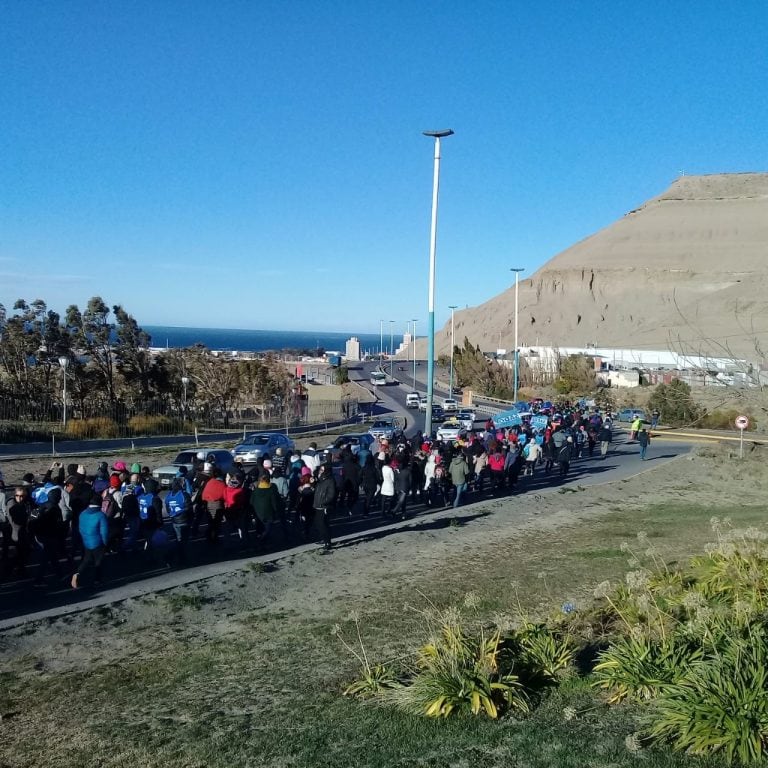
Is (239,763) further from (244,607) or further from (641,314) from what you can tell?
(641,314)

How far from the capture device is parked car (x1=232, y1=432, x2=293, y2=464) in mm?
27391

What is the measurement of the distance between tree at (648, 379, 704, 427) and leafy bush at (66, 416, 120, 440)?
2984 centimetres

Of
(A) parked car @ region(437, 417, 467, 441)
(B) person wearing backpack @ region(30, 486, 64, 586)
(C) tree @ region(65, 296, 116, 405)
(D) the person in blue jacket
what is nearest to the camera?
(D) the person in blue jacket

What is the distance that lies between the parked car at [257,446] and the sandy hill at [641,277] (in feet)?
295

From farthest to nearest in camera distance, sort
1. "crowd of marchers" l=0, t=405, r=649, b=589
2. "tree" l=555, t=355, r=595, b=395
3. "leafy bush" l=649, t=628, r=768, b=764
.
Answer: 1. "tree" l=555, t=355, r=595, b=395
2. "crowd of marchers" l=0, t=405, r=649, b=589
3. "leafy bush" l=649, t=628, r=768, b=764

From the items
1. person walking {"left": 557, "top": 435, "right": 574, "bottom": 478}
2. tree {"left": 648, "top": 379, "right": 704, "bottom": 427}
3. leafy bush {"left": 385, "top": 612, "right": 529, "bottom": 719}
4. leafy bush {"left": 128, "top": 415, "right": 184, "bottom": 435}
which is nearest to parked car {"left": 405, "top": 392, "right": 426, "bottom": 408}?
tree {"left": 648, "top": 379, "right": 704, "bottom": 427}

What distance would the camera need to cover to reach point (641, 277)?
485ft

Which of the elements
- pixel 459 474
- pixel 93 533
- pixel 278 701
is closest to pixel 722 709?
pixel 278 701

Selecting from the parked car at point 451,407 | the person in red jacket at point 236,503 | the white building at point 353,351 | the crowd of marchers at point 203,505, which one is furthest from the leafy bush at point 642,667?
the white building at point 353,351

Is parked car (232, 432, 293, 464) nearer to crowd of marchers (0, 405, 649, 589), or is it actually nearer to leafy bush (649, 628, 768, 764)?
crowd of marchers (0, 405, 649, 589)

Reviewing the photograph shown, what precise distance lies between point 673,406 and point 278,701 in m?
44.7

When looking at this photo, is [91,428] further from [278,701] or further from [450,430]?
[278,701]

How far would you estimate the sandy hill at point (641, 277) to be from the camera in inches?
5246

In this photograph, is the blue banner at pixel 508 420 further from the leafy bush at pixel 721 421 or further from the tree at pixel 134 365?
the tree at pixel 134 365
